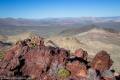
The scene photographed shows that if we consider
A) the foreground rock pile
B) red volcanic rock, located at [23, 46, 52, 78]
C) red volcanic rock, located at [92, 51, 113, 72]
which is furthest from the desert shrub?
red volcanic rock, located at [92, 51, 113, 72]

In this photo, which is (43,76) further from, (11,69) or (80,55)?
(80,55)

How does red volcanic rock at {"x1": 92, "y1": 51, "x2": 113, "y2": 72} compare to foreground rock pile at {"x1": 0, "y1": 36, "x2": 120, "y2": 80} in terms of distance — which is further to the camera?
red volcanic rock at {"x1": 92, "y1": 51, "x2": 113, "y2": 72}

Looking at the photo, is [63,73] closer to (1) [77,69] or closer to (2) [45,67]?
(1) [77,69]

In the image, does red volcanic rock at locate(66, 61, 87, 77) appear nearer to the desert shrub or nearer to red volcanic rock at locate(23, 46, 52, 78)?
the desert shrub

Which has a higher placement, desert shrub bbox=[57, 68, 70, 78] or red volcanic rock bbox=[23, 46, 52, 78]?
red volcanic rock bbox=[23, 46, 52, 78]

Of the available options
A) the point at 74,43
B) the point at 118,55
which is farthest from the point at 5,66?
the point at 74,43

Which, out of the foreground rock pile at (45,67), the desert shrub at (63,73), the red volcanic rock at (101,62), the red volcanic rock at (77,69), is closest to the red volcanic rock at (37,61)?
the foreground rock pile at (45,67)

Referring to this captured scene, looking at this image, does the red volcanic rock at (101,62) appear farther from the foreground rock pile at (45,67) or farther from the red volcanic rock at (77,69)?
the red volcanic rock at (77,69)

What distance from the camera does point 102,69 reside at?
2372cm

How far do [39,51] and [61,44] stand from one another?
41.3 meters

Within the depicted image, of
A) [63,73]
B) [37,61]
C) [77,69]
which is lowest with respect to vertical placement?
[63,73]

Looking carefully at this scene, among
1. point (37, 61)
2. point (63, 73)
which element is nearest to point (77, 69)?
point (63, 73)

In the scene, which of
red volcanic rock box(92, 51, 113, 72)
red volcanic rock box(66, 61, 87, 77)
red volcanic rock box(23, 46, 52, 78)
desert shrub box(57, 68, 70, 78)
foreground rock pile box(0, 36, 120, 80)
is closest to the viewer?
foreground rock pile box(0, 36, 120, 80)

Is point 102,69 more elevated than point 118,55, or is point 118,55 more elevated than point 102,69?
point 102,69
